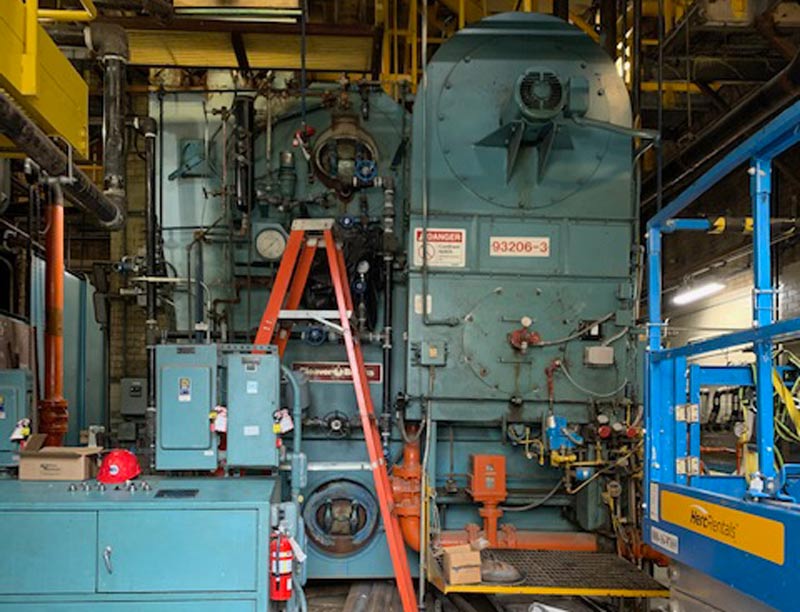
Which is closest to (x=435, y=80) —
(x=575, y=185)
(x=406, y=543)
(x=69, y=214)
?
(x=575, y=185)

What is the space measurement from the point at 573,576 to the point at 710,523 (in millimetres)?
1806

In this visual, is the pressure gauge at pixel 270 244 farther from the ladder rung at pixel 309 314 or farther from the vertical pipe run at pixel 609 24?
the vertical pipe run at pixel 609 24

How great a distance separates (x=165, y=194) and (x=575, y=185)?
10.7 feet

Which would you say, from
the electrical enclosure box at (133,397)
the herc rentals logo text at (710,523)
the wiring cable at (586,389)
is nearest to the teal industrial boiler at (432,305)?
the wiring cable at (586,389)

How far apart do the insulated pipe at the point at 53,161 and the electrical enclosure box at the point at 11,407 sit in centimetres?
123

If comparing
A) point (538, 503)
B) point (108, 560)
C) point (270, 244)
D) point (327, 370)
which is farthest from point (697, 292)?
point (108, 560)

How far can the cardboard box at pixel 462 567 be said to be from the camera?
4.10 m

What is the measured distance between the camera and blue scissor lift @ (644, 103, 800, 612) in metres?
2.25

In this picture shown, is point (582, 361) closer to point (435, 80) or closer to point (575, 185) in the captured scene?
point (575, 185)

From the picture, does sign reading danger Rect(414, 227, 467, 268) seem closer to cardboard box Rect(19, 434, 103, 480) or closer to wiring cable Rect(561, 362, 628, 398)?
wiring cable Rect(561, 362, 628, 398)

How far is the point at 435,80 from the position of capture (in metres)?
4.95

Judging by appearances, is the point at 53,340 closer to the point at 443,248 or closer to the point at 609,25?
the point at 443,248

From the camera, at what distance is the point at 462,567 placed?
4.12 meters

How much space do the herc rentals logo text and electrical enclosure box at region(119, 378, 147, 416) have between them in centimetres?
507
